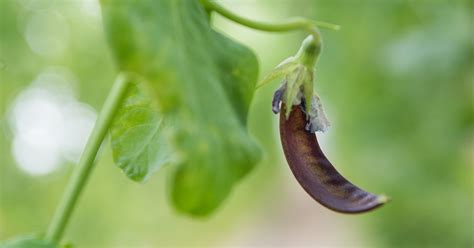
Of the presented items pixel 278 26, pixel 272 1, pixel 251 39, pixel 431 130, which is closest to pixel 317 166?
pixel 278 26

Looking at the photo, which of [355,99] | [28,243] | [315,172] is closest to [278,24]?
[315,172]

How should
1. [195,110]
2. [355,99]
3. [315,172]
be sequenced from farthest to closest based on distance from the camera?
[355,99], [315,172], [195,110]

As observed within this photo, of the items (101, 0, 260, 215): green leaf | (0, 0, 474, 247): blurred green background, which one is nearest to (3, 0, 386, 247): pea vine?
(101, 0, 260, 215): green leaf

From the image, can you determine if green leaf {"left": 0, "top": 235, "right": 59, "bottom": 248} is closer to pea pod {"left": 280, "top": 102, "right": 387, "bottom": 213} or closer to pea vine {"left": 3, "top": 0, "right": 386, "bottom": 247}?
pea vine {"left": 3, "top": 0, "right": 386, "bottom": 247}

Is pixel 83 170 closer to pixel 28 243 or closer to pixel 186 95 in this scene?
pixel 28 243

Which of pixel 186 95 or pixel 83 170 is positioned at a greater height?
pixel 186 95

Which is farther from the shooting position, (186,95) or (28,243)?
(28,243)

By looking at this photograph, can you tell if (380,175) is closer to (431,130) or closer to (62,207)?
(431,130)
